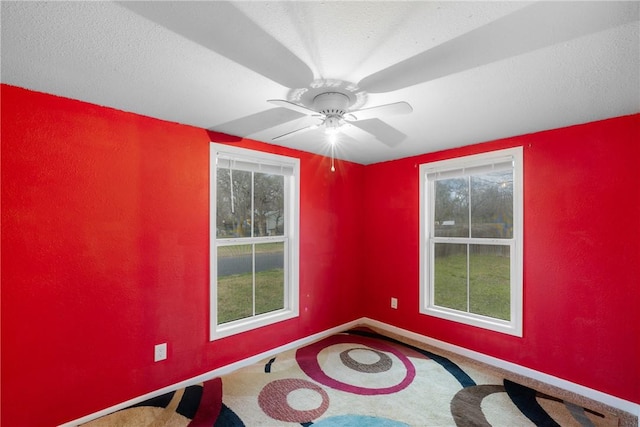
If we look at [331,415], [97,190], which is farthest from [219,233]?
[331,415]

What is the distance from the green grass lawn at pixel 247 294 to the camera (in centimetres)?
321

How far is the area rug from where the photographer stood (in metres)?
2.08

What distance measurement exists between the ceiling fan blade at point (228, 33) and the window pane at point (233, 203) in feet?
4.90

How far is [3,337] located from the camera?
1760 mm

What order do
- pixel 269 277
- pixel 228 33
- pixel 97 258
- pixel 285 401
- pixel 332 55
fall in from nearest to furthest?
pixel 228 33 → pixel 332 55 → pixel 97 258 → pixel 285 401 → pixel 269 277

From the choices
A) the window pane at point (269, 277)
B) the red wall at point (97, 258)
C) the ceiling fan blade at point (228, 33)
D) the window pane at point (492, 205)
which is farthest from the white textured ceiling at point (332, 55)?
the window pane at point (269, 277)

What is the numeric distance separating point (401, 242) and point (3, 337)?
3546 mm

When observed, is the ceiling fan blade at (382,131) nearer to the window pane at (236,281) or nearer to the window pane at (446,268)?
the window pane at (446,268)

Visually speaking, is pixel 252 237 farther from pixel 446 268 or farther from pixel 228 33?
pixel 446 268

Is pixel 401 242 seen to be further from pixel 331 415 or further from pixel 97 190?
pixel 97 190

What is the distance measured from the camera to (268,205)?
3232mm

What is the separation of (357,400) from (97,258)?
2245mm

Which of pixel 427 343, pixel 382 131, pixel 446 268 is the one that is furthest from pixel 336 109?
pixel 427 343

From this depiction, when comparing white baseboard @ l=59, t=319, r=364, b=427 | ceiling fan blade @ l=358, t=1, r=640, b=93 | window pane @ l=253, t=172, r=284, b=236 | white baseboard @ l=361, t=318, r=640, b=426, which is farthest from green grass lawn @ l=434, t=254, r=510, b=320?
ceiling fan blade @ l=358, t=1, r=640, b=93
